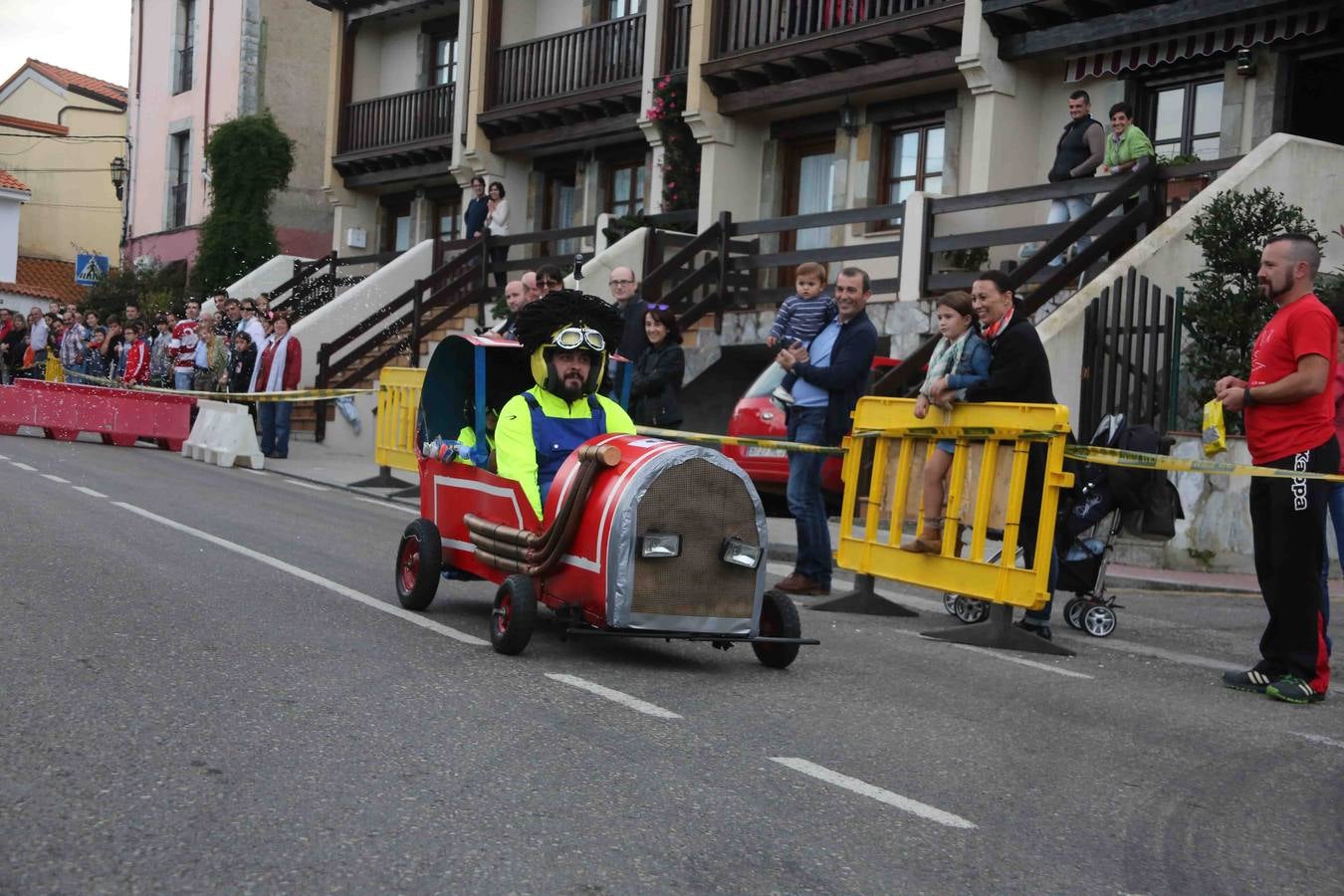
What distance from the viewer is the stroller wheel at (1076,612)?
9.95m

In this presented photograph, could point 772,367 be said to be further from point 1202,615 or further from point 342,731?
point 342,731

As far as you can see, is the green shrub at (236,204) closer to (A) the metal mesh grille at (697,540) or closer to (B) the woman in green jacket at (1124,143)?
(B) the woman in green jacket at (1124,143)

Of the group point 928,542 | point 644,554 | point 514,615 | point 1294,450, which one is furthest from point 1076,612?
point 514,615

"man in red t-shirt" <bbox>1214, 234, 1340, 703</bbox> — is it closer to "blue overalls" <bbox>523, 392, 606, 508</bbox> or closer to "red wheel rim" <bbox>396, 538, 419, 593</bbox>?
"blue overalls" <bbox>523, 392, 606, 508</bbox>

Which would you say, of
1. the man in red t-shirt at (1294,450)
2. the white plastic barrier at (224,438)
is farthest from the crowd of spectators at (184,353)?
the man in red t-shirt at (1294,450)

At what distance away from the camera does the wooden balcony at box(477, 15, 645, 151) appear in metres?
28.1

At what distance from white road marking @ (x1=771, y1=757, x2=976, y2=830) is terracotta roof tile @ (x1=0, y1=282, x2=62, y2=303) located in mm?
58135

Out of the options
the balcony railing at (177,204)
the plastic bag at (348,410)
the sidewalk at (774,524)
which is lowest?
the sidewalk at (774,524)

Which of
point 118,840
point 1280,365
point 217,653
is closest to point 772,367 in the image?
point 1280,365

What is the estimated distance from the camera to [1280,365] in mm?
7945

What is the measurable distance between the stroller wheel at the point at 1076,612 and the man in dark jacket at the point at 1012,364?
61 cm

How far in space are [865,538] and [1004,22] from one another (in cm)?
1219

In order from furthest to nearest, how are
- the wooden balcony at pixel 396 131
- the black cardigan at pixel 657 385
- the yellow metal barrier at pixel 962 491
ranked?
the wooden balcony at pixel 396 131
the black cardigan at pixel 657 385
the yellow metal barrier at pixel 962 491

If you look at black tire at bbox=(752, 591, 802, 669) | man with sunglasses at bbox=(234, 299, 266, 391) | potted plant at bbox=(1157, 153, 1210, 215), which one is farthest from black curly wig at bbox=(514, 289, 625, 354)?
man with sunglasses at bbox=(234, 299, 266, 391)
